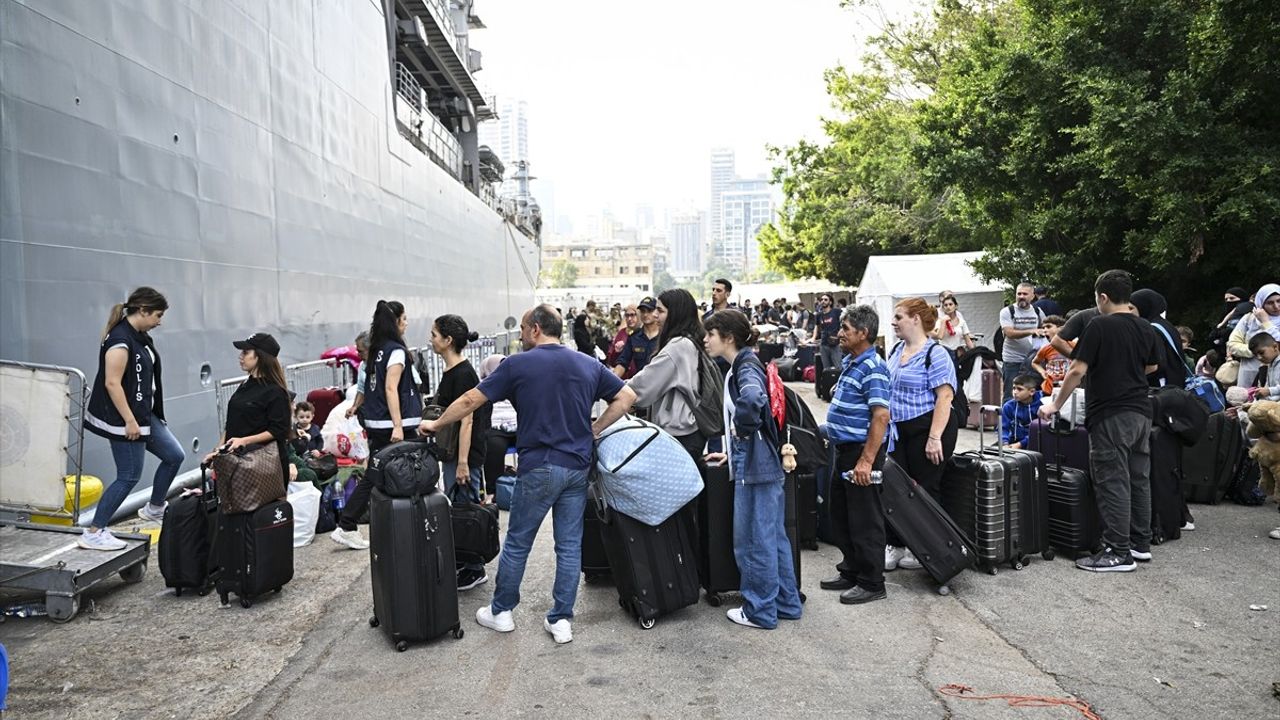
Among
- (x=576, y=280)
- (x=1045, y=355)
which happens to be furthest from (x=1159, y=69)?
(x=576, y=280)

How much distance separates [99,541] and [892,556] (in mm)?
5067

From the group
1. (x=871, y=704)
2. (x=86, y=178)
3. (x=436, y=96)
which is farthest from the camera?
(x=436, y=96)

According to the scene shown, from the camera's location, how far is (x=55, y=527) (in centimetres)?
595

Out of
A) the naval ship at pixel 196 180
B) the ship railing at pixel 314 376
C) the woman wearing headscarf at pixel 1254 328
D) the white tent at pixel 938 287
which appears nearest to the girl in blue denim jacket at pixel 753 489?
the naval ship at pixel 196 180

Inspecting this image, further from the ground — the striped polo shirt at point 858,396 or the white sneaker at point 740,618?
the striped polo shirt at point 858,396

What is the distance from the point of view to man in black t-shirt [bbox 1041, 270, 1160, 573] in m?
5.83

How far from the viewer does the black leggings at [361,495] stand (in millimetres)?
6391

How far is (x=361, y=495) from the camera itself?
21.0 feet

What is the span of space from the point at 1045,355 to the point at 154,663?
25.3 ft

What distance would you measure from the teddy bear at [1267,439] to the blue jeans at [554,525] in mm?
5257

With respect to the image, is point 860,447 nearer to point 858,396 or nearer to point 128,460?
point 858,396

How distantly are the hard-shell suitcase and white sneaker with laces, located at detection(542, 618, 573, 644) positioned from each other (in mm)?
5783

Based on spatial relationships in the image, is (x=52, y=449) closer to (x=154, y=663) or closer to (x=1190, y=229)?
(x=154, y=663)

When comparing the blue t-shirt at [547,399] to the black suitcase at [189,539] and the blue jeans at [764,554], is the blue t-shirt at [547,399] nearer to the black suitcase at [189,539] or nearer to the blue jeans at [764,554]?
the blue jeans at [764,554]
